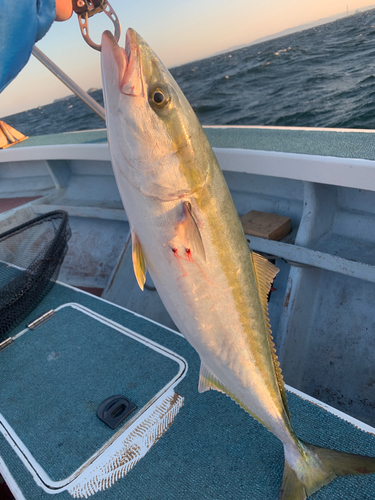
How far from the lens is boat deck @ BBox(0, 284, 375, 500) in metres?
1.52

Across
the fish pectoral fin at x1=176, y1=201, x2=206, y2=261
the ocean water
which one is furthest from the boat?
A: the ocean water

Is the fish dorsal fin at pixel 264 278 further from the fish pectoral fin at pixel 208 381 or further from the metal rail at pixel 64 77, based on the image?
the metal rail at pixel 64 77

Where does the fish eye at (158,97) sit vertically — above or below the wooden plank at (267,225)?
above

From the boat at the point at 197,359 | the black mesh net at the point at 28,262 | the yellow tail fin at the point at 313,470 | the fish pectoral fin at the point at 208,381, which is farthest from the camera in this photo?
the black mesh net at the point at 28,262

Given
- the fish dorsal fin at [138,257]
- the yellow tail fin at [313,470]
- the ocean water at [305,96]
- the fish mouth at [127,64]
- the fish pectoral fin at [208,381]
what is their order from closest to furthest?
1. the fish mouth at [127,64]
2. the fish dorsal fin at [138,257]
3. the yellow tail fin at [313,470]
4. the fish pectoral fin at [208,381]
5. the ocean water at [305,96]

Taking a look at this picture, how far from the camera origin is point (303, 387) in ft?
8.99

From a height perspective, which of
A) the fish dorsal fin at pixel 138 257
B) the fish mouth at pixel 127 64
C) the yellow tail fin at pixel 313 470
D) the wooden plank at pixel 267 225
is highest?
the fish mouth at pixel 127 64

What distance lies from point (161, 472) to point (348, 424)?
3.08ft

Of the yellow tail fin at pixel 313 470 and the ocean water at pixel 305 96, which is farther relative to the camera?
the ocean water at pixel 305 96

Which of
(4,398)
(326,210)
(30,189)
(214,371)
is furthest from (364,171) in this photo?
(30,189)

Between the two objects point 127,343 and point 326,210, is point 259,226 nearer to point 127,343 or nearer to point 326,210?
point 326,210

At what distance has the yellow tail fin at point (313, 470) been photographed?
1353 millimetres

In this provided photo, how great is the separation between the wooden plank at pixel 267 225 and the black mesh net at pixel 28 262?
1679mm

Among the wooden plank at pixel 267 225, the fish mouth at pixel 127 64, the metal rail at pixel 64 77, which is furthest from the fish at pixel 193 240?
the metal rail at pixel 64 77
